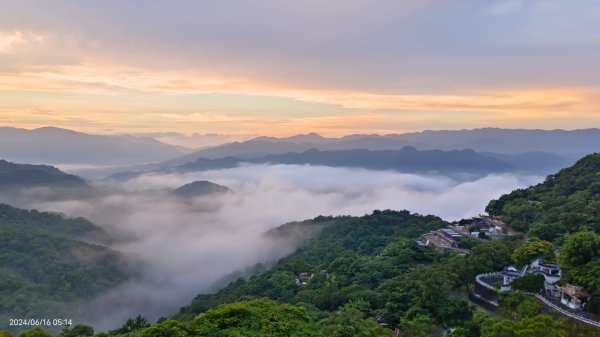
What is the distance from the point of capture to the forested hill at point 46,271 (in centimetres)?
3753

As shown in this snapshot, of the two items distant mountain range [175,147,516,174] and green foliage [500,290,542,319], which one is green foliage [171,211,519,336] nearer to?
green foliage [500,290,542,319]

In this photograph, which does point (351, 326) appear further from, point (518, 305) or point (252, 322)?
point (518, 305)

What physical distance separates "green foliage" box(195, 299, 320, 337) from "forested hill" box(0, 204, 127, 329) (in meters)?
28.9

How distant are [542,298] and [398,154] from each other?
586 ft

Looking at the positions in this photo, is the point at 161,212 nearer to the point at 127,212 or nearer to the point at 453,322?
the point at 127,212

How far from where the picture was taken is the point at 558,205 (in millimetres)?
28781

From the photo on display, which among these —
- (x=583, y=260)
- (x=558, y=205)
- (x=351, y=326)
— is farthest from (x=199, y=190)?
(x=351, y=326)

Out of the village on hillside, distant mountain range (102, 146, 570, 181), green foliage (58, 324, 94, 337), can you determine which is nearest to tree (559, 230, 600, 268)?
the village on hillside

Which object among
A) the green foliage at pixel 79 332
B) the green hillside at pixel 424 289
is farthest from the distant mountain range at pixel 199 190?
the green foliage at pixel 79 332

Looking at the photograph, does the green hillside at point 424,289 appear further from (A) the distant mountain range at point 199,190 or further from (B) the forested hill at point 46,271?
(A) the distant mountain range at point 199,190

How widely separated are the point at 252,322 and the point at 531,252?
1377cm

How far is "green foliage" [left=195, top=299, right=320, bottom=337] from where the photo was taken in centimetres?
1088

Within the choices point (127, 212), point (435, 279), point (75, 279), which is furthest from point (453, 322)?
point (127, 212)

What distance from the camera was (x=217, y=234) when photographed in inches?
3270
